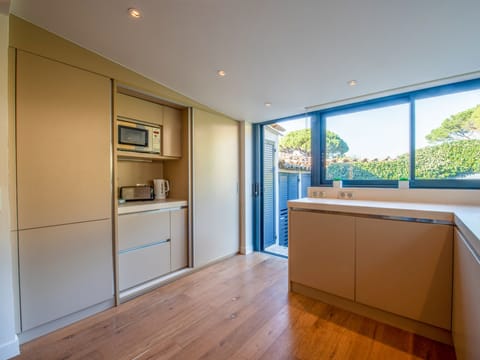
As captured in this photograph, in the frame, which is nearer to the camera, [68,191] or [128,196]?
[68,191]

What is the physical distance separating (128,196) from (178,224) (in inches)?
25.7

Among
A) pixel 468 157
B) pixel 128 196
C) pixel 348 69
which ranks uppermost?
pixel 348 69

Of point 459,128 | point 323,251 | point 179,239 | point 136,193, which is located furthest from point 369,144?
point 136,193

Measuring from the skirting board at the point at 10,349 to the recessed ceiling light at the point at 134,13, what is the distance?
230 cm

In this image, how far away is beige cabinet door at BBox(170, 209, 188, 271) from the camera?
8.79 feet

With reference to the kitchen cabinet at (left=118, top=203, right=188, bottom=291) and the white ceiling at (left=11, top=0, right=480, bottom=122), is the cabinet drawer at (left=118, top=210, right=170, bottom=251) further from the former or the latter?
the white ceiling at (left=11, top=0, right=480, bottom=122)

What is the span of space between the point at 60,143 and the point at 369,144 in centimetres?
305

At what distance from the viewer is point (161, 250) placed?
255cm

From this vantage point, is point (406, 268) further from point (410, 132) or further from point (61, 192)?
point (61, 192)

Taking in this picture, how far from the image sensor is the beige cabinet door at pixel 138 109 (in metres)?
2.37

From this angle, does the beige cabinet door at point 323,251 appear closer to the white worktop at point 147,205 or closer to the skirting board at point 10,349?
the white worktop at point 147,205

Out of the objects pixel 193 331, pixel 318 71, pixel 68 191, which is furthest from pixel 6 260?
pixel 318 71

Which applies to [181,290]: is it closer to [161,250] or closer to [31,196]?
[161,250]

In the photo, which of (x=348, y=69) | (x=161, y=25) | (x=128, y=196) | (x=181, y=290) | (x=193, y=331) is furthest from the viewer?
(x=128, y=196)
